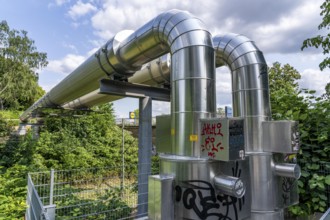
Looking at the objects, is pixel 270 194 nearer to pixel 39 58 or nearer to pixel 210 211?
pixel 210 211

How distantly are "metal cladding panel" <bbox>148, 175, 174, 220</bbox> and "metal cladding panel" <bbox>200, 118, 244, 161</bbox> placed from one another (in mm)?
435

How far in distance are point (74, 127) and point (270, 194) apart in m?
7.60

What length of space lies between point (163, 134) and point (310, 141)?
2.73 m

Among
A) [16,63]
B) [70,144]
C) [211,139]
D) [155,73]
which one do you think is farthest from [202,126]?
[16,63]

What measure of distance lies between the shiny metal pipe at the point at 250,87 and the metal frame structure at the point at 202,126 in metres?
0.01

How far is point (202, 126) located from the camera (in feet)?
7.22

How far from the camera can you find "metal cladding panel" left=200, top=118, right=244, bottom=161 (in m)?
2.07

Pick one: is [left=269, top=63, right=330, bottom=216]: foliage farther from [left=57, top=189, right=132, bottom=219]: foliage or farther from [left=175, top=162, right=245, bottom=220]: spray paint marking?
[left=57, top=189, right=132, bottom=219]: foliage

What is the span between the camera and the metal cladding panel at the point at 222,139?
6.79 feet

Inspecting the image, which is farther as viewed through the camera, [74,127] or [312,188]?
[74,127]

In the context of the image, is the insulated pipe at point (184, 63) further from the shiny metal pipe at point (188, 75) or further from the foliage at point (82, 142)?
the foliage at point (82, 142)

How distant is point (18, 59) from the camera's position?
13672mm

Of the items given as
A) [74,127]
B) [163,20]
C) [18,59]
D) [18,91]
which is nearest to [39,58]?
[18,59]

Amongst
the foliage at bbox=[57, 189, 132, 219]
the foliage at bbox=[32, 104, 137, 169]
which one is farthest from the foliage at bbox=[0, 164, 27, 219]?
the foliage at bbox=[32, 104, 137, 169]
